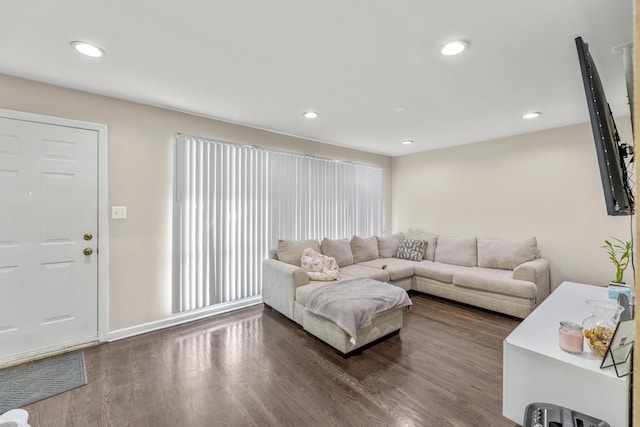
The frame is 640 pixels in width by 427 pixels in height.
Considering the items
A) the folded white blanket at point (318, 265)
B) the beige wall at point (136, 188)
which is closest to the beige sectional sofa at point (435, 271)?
the folded white blanket at point (318, 265)

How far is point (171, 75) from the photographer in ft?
7.55

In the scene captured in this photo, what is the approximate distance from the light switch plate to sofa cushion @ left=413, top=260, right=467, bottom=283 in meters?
3.90

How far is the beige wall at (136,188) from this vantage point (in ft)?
8.73

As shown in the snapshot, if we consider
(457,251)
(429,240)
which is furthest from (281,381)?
(429,240)

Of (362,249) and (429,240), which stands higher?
(429,240)

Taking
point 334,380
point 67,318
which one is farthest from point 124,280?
point 334,380

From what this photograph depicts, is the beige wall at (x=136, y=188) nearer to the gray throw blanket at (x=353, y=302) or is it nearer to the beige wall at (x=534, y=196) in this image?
the gray throw blanket at (x=353, y=302)

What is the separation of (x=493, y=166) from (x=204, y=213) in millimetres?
4340

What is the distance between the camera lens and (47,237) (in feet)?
8.16

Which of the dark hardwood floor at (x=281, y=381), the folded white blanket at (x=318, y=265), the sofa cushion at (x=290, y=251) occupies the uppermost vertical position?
the sofa cushion at (x=290, y=251)

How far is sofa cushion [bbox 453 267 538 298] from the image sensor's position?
10.6 feet

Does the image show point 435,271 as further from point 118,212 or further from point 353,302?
point 118,212

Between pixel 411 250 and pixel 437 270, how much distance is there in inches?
29.1

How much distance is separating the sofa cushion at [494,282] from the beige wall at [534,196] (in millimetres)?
803
